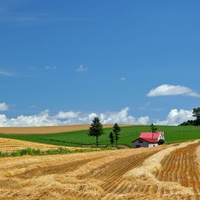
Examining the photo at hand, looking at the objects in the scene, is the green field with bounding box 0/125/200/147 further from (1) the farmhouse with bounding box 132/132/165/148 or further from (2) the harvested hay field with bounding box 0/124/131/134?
(2) the harvested hay field with bounding box 0/124/131/134

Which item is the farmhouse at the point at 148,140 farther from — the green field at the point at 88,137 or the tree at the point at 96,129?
the tree at the point at 96,129

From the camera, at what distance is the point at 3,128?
15112 centimetres

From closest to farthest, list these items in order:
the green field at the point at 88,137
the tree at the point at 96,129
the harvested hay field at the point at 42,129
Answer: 1. the tree at the point at 96,129
2. the green field at the point at 88,137
3. the harvested hay field at the point at 42,129

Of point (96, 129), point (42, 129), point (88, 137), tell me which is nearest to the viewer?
point (96, 129)

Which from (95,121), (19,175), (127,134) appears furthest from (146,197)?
(127,134)

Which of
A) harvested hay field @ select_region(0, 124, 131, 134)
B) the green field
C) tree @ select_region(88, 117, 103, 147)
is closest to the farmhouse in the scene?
the green field

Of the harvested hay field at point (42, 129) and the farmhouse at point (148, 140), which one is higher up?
the harvested hay field at point (42, 129)

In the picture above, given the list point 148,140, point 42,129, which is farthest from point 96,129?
point 42,129

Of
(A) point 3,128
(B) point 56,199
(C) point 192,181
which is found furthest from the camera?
(A) point 3,128

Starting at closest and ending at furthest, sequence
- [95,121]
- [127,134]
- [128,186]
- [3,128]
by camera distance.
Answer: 1. [128,186]
2. [95,121]
3. [127,134]
4. [3,128]

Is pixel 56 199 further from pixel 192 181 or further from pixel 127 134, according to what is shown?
pixel 127 134

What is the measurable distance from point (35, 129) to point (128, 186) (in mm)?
135232

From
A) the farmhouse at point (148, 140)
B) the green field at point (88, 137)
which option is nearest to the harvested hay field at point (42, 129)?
the green field at point (88, 137)

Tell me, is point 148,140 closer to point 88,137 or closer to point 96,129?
point 96,129
